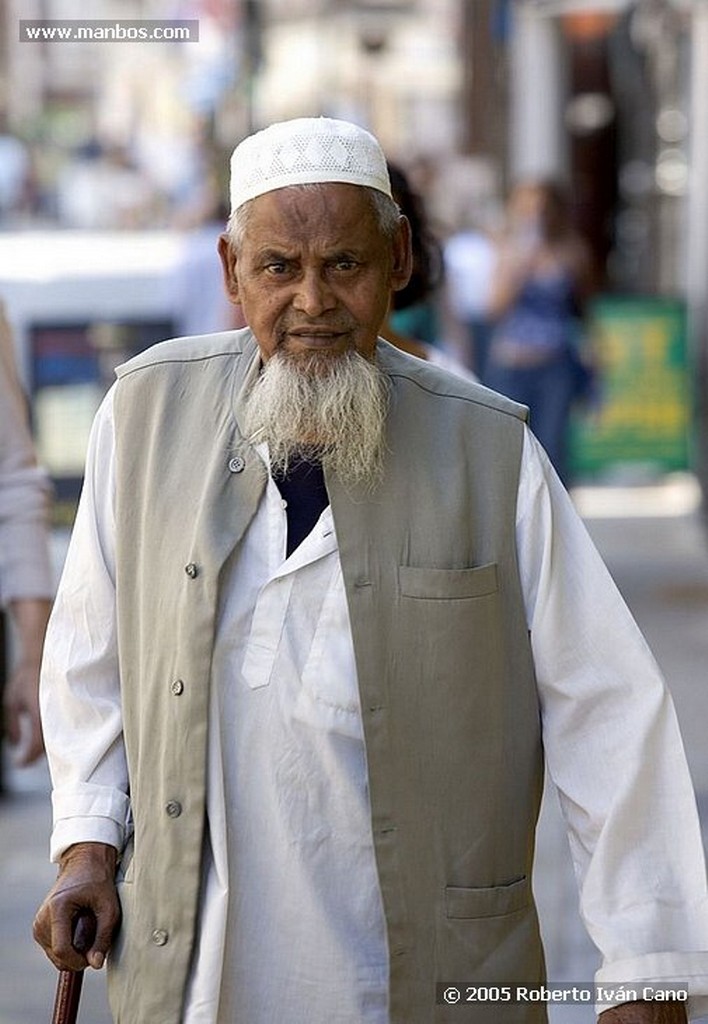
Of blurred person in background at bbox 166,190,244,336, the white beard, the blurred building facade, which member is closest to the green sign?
the blurred building facade

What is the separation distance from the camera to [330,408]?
9.43ft

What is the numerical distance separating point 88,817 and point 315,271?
2.60 feet

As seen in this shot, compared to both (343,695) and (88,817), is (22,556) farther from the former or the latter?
(343,695)

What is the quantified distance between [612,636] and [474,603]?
0.67ft

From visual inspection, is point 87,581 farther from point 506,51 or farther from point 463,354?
point 506,51

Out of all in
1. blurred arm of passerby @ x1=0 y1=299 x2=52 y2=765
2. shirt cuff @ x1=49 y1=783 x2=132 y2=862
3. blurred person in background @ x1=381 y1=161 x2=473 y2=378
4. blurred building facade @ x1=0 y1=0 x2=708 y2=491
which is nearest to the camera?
shirt cuff @ x1=49 y1=783 x2=132 y2=862

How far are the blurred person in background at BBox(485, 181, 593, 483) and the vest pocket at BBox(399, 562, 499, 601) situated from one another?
8.22 m

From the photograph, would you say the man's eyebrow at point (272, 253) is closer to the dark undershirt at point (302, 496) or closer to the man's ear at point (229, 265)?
the man's ear at point (229, 265)

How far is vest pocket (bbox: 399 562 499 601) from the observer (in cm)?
283

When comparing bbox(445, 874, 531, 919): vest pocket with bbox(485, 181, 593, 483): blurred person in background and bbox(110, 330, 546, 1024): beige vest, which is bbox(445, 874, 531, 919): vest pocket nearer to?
bbox(110, 330, 546, 1024): beige vest

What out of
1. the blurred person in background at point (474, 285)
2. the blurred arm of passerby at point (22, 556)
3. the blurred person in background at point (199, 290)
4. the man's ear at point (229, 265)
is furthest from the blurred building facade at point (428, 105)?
the man's ear at point (229, 265)

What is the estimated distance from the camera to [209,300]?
1063 cm

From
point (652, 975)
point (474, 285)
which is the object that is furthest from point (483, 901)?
point (474, 285)

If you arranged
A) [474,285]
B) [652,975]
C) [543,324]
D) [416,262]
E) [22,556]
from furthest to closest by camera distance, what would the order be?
[474,285] < [543,324] < [416,262] < [22,556] < [652,975]
